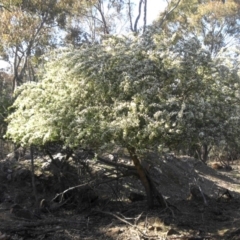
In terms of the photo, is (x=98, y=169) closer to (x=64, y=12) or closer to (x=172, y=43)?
Result: (x=172, y=43)

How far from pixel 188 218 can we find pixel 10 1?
1380 centimetres

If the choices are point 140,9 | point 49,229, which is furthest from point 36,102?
point 140,9

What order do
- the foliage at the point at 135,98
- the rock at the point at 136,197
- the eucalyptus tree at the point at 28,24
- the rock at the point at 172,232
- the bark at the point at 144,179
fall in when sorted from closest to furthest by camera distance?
the foliage at the point at 135,98 → the rock at the point at 172,232 → the bark at the point at 144,179 → the rock at the point at 136,197 → the eucalyptus tree at the point at 28,24

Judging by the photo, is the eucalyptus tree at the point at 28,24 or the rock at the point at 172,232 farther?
the eucalyptus tree at the point at 28,24

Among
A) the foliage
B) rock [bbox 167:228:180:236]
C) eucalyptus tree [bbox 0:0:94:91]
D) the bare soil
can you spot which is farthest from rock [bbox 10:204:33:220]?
eucalyptus tree [bbox 0:0:94:91]

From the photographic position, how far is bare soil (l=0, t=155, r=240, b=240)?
8.02m

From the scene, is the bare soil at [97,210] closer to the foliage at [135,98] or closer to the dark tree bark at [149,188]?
the dark tree bark at [149,188]

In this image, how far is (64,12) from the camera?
22047mm

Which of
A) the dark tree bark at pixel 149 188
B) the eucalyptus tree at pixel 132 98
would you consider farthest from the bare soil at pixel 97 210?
the eucalyptus tree at pixel 132 98

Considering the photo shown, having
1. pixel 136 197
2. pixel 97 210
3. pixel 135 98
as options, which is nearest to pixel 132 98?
pixel 135 98

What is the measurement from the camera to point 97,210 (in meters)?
9.70

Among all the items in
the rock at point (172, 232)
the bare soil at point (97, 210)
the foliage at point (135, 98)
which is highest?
the foliage at point (135, 98)

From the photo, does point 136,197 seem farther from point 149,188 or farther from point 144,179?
point 144,179

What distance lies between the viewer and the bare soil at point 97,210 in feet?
26.3
